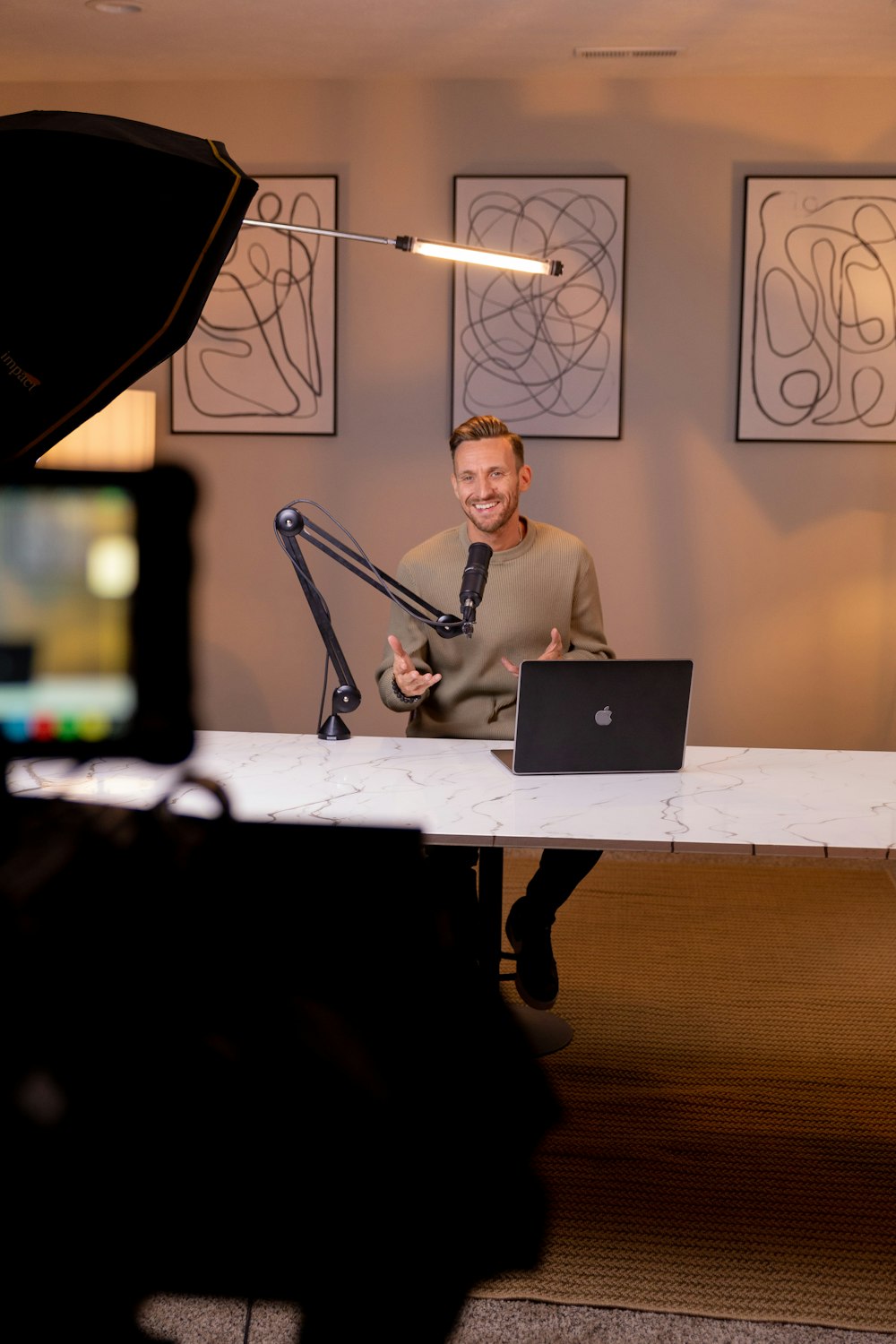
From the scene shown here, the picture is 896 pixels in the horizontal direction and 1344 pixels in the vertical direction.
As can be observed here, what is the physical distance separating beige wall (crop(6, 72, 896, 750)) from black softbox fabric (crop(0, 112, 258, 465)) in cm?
268

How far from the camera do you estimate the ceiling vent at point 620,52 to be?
11.5 feet

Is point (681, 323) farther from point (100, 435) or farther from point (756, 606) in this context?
point (100, 435)

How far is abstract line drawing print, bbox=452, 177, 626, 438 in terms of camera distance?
379cm

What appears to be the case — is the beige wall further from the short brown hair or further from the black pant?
the black pant

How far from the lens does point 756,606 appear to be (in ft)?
12.9

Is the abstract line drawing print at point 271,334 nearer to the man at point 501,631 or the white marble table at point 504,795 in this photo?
the man at point 501,631

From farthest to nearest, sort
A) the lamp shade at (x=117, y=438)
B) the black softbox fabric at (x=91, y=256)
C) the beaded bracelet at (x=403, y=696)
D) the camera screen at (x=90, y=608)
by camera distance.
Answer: the lamp shade at (x=117, y=438), the beaded bracelet at (x=403, y=696), the camera screen at (x=90, y=608), the black softbox fabric at (x=91, y=256)

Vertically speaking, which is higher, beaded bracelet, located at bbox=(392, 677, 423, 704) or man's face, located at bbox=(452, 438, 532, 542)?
man's face, located at bbox=(452, 438, 532, 542)

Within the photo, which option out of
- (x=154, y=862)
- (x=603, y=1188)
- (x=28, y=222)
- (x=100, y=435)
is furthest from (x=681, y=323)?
(x=154, y=862)

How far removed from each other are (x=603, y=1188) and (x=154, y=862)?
132 cm

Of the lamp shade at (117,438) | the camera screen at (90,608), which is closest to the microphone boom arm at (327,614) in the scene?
the camera screen at (90,608)

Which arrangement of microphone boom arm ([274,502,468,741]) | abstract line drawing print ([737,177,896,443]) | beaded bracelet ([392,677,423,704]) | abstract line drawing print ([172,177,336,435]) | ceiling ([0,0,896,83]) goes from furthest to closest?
abstract line drawing print ([172,177,336,435]) → abstract line drawing print ([737,177,896,443]) → ceiling ([0,0,896,83]) → beaded bracelet ([392,677,423,704]) → microphone boom arm ([274,502,468,741])

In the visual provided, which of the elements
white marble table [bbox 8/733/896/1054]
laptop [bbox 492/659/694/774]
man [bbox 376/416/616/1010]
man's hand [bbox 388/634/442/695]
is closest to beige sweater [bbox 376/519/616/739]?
man [bbox 376/416/616/1010]

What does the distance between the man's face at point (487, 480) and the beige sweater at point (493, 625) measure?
0.32 feet
